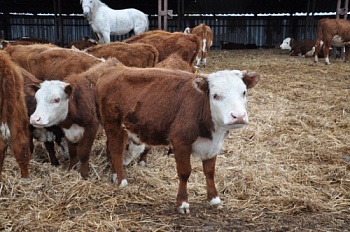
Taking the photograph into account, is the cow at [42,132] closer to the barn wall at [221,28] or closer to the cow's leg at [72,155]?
the cow's leg at [72,155]

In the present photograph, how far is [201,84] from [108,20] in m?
9.37

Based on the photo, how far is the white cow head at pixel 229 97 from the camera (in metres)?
2.84

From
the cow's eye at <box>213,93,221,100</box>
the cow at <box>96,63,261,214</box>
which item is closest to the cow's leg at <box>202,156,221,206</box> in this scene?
the cow at <box>96,63,261,214</box>

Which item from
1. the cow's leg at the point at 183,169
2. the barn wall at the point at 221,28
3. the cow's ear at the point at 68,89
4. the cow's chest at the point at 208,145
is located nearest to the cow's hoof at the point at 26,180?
the cow's ear at the point at 68,89

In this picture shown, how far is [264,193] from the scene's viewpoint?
384 centimetres

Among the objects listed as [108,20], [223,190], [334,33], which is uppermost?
[108,20]

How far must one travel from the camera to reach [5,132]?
370 centimetres

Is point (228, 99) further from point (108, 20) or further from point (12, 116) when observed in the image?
point (108, 20)

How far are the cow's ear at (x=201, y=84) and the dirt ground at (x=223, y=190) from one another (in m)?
1.12

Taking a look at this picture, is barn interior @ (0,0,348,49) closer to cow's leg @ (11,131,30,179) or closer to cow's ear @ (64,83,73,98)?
cow's ear @ (64,83,73,98)

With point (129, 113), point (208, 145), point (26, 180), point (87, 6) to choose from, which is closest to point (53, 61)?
point (26, 180)

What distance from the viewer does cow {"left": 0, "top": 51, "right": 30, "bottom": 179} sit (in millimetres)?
3695

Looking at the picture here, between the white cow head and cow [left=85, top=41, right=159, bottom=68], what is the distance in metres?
3.77

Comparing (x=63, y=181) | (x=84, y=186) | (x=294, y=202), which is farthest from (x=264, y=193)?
(x=63, y=181)
